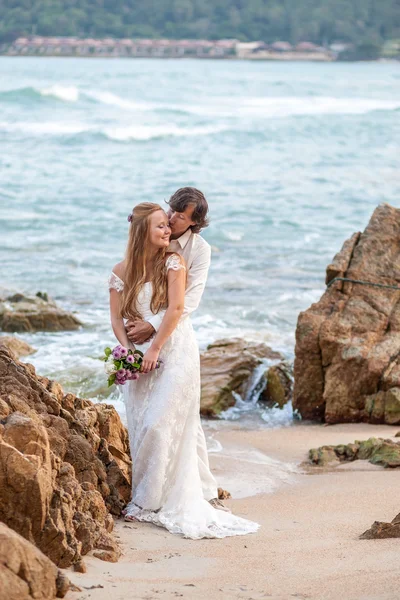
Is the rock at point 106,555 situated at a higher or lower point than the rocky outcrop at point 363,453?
higher

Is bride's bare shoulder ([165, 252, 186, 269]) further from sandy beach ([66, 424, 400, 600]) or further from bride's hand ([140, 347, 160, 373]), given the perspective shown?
sandy beach ([66, 424, 400, 600])

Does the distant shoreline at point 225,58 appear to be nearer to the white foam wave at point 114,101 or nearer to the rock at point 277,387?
the white foam wave at point 114,101

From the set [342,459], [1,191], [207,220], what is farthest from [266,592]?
[1,191]

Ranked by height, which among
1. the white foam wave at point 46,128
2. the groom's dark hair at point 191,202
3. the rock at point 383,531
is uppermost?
the white foam wave at point 46,128

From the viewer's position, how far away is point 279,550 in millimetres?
4910

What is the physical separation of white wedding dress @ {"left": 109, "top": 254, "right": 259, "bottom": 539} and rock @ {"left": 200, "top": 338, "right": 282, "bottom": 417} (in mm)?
3535

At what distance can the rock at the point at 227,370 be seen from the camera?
9.36 m

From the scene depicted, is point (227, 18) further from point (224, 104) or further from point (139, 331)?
point (139, 331)

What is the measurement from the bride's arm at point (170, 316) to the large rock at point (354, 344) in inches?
132

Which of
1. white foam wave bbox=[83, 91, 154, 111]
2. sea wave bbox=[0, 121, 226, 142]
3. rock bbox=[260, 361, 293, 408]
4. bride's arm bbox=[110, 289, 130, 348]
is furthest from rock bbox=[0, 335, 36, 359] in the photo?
white foam wave bbox=[83, 91, 154, 111]

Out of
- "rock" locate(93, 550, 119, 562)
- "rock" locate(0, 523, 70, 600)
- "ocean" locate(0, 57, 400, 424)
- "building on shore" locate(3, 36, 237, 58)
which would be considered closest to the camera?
"rock" locate(0, 523, 70, 600)

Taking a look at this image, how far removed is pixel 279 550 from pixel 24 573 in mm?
1668

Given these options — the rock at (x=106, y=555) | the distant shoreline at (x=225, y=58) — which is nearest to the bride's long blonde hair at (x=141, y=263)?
the rock at (x=106, y=555)

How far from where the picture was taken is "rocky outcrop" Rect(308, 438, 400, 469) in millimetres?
6934
